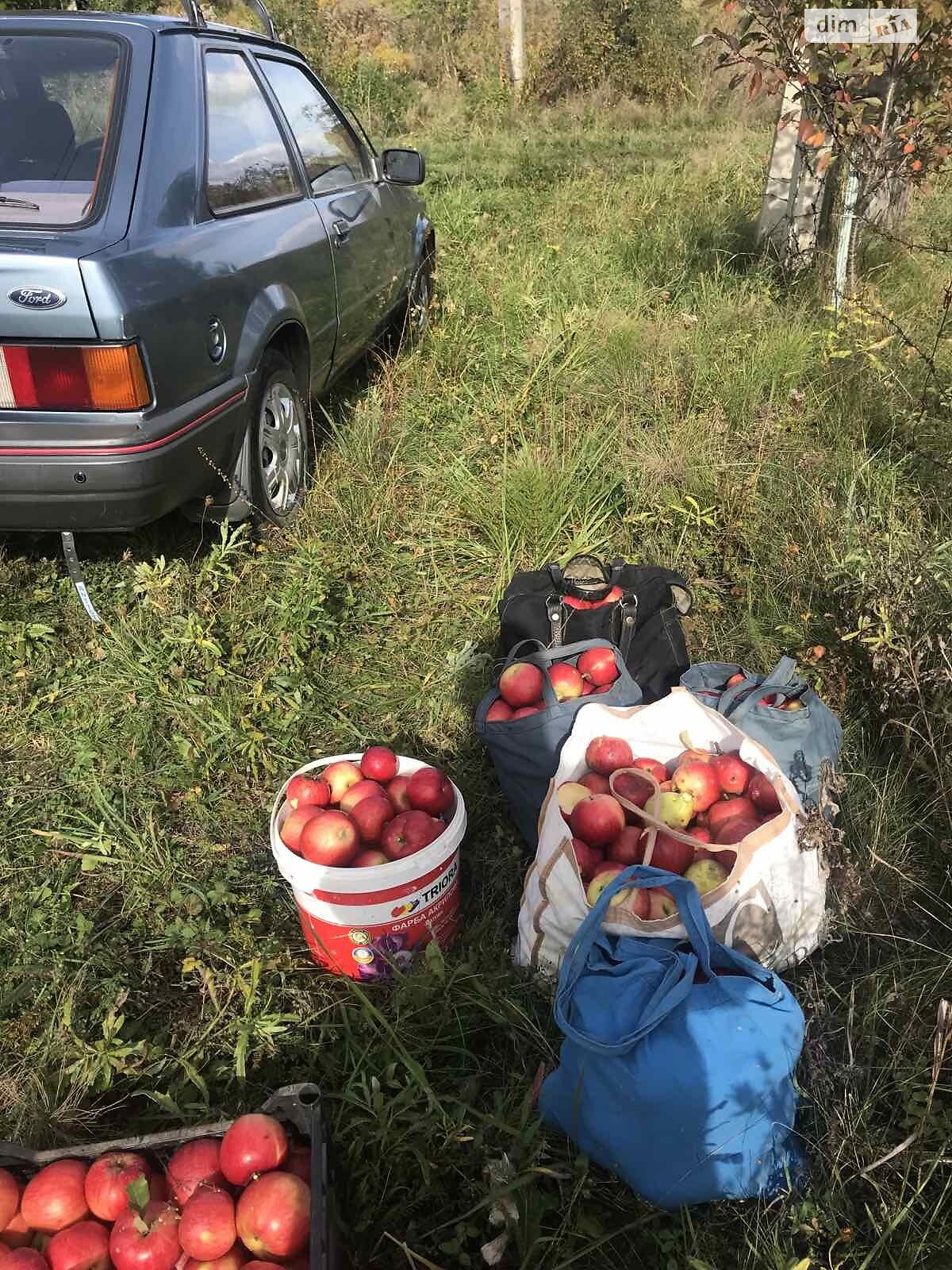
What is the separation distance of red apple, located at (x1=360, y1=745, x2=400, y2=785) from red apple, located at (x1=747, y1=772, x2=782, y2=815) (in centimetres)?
97

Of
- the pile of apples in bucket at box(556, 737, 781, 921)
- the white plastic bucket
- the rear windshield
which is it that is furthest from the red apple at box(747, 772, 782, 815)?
the rear windshield

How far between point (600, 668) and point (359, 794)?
0.86m

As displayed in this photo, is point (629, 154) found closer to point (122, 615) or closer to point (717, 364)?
point (717, 364)

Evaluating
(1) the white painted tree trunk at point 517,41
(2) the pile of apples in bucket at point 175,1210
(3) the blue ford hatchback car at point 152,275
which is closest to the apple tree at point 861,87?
(3) the blue ford hatchback car at point 152,275

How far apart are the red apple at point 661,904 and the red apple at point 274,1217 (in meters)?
0.91

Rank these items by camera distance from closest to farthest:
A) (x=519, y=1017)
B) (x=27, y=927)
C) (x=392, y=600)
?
(x=519, y=1017), (x=27, y=927), (x=392, y=600)

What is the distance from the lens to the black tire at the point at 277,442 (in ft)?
11.1

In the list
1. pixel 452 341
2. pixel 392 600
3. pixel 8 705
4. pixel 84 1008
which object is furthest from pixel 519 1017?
pixel 452 341

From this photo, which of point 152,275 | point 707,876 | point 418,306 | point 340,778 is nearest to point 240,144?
point 152,275

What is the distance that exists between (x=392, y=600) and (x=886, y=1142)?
2394 mm

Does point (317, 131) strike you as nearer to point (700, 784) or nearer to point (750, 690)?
point (750, 690)

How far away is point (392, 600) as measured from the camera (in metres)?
3.51

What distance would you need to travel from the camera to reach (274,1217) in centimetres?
148

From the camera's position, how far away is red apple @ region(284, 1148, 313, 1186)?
1.59 metres
